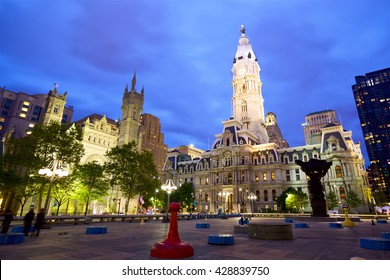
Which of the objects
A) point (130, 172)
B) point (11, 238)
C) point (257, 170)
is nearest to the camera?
point (11, 238)

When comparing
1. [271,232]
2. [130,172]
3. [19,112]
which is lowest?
[271,232]

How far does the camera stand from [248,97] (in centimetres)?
8819

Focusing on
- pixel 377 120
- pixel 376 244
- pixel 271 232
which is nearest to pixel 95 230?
pixel 271 232

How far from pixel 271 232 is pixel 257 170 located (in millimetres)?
57505

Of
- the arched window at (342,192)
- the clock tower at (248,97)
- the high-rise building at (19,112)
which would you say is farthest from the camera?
the clock tower at (248,97)

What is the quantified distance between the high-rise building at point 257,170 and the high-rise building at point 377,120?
66.6 metres

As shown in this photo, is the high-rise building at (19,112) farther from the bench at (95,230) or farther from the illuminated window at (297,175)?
the illuminated window at (297,175)

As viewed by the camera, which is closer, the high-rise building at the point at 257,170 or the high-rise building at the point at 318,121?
the high-rise building at the point at 257,170

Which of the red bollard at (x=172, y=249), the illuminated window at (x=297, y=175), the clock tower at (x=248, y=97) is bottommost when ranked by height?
the red bollard at (x=172, y=249)

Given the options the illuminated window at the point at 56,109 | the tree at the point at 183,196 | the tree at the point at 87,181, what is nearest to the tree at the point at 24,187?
the tree at the point at 87,181

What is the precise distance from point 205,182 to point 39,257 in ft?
223

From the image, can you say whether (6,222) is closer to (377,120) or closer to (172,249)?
(172,249)

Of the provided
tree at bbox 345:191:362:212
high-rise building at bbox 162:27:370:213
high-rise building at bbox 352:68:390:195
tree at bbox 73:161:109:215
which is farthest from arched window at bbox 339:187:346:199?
high-rise building at bbox 352:68:390:195

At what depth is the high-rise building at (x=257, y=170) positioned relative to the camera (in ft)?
182
